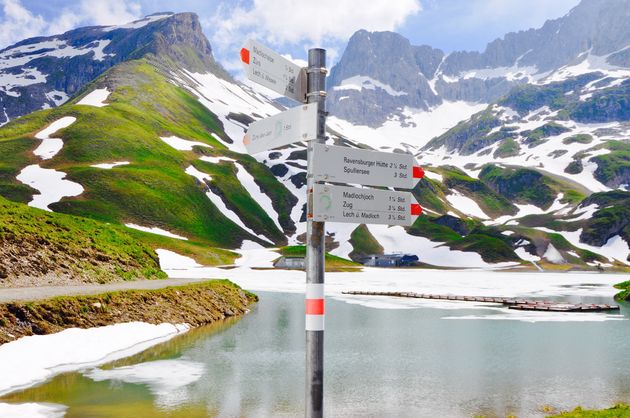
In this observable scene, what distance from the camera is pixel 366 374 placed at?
27.6 m

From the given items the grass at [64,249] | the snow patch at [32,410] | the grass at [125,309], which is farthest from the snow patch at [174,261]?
the snow patch at [32,410]

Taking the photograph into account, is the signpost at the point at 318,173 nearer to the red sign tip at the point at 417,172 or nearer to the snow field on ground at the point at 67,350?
the red sign tip at the point at 417,172

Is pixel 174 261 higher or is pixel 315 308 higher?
pixel 174 261

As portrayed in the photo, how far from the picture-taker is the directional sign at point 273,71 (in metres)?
11.5

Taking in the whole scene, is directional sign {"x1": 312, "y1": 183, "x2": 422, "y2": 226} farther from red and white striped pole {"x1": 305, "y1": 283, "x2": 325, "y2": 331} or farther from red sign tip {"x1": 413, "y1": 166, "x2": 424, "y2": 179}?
red and white striped pole {"x1": 305, "y1": 283, "x2": 325, "y2": 331}

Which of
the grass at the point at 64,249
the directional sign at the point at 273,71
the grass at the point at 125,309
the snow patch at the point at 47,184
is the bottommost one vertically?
the grass at the point at 125,309

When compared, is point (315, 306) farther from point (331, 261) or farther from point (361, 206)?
point (331, 261)

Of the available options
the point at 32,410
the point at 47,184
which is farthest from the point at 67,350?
the point at 47,184

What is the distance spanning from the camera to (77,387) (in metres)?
22.7

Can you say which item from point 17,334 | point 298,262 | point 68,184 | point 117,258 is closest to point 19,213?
point 117,258

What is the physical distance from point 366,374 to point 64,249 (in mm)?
32612

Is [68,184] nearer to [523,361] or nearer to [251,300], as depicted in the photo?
[251,300]

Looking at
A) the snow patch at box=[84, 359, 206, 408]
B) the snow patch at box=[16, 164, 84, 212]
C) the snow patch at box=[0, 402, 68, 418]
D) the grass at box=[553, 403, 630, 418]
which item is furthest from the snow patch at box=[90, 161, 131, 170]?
the grass at box=[553, 403, 630, 418]

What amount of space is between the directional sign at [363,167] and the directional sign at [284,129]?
46cm
